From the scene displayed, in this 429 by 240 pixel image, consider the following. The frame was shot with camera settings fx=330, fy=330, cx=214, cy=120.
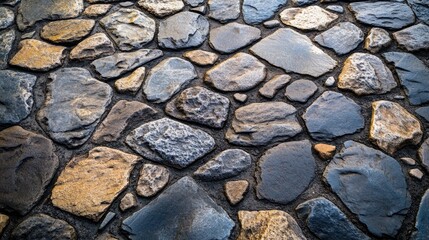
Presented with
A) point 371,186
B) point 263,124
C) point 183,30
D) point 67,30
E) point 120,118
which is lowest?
point 371,186

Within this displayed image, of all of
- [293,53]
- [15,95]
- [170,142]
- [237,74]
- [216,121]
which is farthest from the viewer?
[293,53]

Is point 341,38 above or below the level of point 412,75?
above

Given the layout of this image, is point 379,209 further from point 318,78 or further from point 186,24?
point 186,24

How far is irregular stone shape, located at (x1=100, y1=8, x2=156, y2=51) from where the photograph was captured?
2.12m

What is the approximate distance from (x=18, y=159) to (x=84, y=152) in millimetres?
289

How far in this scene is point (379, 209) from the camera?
1331 millimetres

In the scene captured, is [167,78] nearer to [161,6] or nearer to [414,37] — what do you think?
[161,6]

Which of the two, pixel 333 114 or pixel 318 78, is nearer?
pixel 333 114

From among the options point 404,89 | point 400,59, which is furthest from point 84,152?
point 400,59

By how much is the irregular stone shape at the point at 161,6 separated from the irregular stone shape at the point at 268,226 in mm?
1593

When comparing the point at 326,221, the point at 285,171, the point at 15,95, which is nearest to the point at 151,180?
the point at 285,171

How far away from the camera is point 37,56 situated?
204cm

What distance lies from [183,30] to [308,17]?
0.87 m

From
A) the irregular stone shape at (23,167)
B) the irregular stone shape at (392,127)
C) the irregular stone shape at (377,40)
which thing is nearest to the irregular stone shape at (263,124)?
the irregular stone shape at (392,127)
